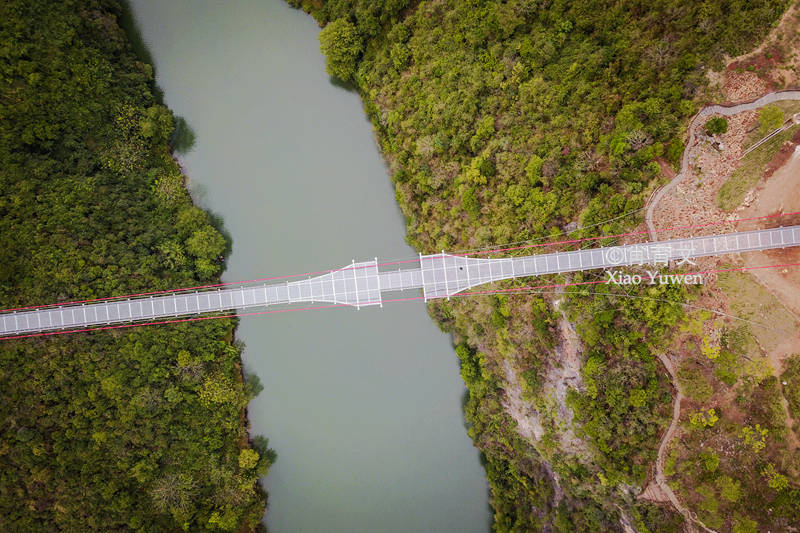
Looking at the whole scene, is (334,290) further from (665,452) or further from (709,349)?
(709,349)

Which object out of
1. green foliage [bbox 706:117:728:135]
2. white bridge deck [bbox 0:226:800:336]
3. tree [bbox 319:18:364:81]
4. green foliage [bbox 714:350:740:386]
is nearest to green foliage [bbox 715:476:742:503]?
green foliage [bbox 714:350:740:386]

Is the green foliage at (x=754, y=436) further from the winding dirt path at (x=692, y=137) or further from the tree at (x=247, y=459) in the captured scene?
the tree at (x=247, y=459)

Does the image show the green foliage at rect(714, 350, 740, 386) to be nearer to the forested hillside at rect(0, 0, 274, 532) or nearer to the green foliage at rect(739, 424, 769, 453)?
the green foliage at rect(739, 424, 769, 453)

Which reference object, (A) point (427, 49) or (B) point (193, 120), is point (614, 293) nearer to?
(A) point (427, 49)

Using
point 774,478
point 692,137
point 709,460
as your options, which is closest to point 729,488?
point 709,460

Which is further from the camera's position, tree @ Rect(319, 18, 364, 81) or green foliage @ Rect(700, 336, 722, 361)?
tree @ Rect(319, 18, 364, 81)

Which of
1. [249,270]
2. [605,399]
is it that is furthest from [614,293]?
[249,270]

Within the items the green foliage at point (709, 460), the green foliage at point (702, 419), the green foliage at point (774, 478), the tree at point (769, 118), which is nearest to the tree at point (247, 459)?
the green foliage at point (702, 419)

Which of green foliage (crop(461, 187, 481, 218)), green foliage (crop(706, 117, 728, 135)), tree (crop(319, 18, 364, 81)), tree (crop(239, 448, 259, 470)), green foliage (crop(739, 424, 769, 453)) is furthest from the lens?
tree (crop(239, 448, 259, 470))
